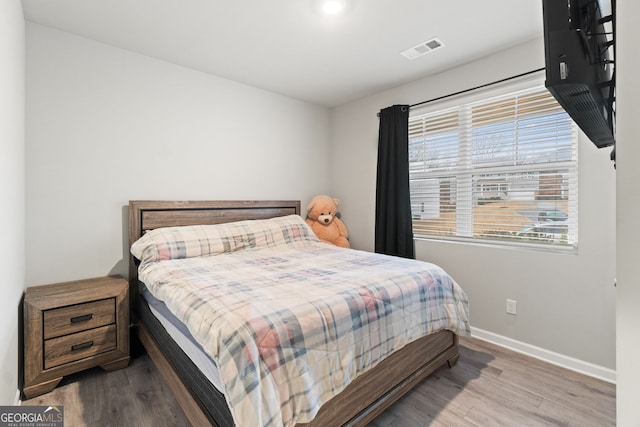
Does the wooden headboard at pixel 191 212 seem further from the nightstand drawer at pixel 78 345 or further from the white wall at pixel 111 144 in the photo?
the nightstand drawer at pixel 78 345

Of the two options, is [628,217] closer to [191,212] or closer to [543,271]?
[543,271]

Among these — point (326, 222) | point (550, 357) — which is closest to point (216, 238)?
point (326, 222)

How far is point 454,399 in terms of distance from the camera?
1.83 m

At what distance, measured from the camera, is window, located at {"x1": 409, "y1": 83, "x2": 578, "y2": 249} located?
2277mm

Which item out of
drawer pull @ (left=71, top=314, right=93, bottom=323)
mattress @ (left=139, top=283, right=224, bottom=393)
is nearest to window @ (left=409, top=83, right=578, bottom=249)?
mattress @ (left=139, top=283, right=224, bottom=393)

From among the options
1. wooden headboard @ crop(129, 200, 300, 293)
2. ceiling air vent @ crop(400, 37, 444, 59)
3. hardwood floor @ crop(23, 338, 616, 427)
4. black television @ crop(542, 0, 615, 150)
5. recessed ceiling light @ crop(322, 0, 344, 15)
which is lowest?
hardwood floor @ crop(23, 338, 616, 427)

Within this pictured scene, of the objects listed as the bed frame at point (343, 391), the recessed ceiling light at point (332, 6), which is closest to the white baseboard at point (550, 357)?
the bed frame at point (343, 391)

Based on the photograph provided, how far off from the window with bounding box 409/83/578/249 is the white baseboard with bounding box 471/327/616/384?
801 mm

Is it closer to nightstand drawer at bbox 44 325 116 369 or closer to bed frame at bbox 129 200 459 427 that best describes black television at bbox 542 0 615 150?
bed frame at bbox 129 200 459 427

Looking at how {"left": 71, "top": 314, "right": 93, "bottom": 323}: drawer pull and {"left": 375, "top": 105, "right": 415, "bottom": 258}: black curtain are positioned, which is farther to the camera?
{"left": 375, "top": 105, "right": 415, "bottom": 258}: black curtain

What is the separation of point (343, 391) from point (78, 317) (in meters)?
1.78

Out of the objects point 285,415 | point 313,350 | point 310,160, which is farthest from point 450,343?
point 310,160

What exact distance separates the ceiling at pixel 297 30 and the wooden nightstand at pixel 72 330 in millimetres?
1878

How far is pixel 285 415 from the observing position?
1.15 meters
